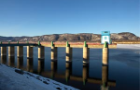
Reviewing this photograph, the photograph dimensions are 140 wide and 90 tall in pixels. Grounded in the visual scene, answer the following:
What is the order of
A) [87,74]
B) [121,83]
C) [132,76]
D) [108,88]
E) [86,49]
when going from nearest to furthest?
1. [108,88]
2. [121,83]
3. [132,76]
4. [87,74]
5. [86,49]

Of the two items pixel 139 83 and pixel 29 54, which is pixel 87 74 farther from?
pixel 29 54

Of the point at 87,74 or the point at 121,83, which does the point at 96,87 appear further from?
the point at 87,74

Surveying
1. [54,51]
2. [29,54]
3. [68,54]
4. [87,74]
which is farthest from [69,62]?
[29,54]

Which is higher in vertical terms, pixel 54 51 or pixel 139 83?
pixel 54 51

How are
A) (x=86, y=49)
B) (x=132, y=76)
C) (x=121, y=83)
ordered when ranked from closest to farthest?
(x=121, y=83)
(x=132, y=76)
(x=86, y=49)

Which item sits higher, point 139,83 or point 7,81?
point 7,81

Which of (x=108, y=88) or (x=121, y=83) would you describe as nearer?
(x=108, y=88)

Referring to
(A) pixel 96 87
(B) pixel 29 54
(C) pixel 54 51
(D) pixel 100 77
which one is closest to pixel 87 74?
(D) pixel 100 77

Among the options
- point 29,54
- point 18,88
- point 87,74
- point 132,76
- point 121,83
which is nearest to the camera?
point 18,88

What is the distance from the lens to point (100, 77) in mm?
28969

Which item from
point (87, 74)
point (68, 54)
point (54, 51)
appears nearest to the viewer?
point (87, 74)

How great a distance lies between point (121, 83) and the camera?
24.4 metres

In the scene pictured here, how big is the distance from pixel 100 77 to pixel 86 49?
12.2 meters

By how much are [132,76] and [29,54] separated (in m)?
40.3
